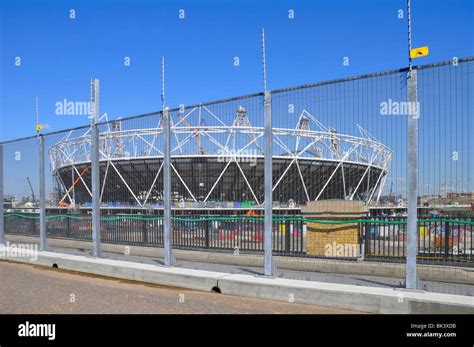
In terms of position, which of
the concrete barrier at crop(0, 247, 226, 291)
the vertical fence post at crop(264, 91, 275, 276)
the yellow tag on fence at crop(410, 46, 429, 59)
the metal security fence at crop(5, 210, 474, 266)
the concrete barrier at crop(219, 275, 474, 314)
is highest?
the yellow tag on fence at crop(410, 46, 429, 59)

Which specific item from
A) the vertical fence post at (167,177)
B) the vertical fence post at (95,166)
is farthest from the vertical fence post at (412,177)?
the vertical fence post at (95,166)

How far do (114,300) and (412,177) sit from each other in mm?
5163

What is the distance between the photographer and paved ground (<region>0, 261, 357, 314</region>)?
276 inches

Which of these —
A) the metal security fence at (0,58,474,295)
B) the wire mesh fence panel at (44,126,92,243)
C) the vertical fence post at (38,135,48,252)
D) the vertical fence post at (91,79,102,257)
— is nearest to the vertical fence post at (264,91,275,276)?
the metal security fence at (0,58,474,295)

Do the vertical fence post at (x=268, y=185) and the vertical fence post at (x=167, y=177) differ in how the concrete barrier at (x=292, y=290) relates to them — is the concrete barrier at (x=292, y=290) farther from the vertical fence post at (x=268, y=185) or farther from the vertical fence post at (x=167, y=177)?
the vertical fence post at (x=167, y=177)

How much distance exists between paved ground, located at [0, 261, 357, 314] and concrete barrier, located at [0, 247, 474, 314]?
6.3 inches

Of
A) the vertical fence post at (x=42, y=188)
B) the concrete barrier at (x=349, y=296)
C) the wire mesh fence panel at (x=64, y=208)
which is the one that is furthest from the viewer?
the wire mesh fence panel at (x=64, y=208)

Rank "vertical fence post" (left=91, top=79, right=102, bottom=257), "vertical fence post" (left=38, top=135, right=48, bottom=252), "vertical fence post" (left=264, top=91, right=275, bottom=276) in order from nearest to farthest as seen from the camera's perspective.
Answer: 1. "vertical fence post" (left=264, top=91, right=275, bottom=276)
2. "vertical fence post" (left=91, top=79, right=102, bottom=257)
3. "vertical fence post" (left=38, top=135, right=48, bottom=252)

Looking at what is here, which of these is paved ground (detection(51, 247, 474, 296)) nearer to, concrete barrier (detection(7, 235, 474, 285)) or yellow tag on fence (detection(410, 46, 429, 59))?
concrete barrier (detection(7, 235, 474, 285))

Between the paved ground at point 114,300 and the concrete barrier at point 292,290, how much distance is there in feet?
0.53

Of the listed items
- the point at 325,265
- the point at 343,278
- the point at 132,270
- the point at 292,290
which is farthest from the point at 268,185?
the point at 132,270

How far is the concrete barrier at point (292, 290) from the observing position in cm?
636
